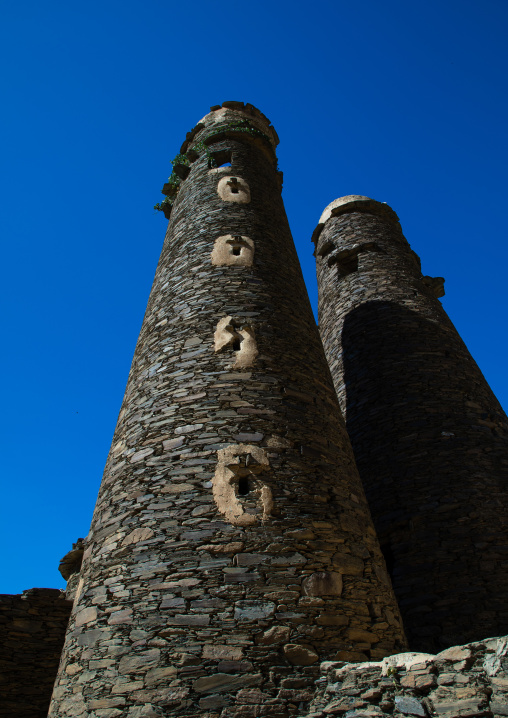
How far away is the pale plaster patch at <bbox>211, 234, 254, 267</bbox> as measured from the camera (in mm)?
6789

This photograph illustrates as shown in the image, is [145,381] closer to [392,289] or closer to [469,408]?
[469,408]

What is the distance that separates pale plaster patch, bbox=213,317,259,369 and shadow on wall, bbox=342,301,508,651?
3.62 metres

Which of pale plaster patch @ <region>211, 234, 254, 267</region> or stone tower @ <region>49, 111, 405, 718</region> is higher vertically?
pale plaster patch @ <region>211, 234, 254, 267</region>

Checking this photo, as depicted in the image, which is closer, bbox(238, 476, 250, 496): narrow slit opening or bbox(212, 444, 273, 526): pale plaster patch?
bbox(212, 444, 273, 526): pale plaster patch

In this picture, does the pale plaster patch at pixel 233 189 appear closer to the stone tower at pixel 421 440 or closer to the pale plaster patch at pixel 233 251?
the pale plaster patch at pixel 233 251

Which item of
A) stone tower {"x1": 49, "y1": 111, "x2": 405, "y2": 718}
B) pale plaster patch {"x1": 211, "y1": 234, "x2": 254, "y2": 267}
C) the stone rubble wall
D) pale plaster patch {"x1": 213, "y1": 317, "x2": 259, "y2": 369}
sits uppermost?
pale plaster patch {"x1": 211, "y1": 234, "x2": 254, "y2": 267}

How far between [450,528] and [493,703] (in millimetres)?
4239

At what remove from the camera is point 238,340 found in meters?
5.71

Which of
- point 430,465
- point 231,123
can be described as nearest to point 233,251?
point 430,465

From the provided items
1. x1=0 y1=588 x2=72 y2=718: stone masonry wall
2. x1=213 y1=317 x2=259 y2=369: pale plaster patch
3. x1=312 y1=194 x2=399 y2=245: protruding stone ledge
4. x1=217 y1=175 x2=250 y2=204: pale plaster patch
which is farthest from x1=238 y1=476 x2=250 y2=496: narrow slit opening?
x1=312 y1=194 x2=399 y2=245: protruding stone ledge

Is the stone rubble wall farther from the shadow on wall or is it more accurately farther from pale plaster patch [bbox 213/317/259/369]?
the shadow on wall

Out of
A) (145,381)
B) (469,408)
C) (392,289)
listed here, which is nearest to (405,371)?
(469,408)

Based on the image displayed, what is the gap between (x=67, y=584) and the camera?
8141mm

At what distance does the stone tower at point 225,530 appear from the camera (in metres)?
3.57
